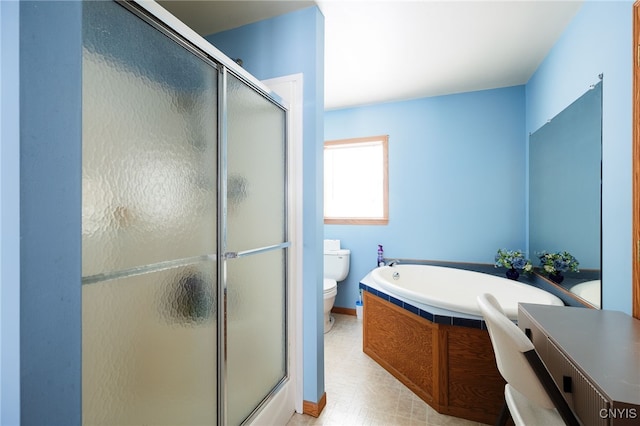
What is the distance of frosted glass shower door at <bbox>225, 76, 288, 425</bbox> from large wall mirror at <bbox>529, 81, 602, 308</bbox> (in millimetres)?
1795

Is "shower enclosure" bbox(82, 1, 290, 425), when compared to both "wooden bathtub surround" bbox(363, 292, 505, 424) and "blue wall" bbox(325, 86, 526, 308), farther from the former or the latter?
"blue wall" bbox(325, 86, 526, 308)

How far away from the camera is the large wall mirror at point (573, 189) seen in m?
1.68

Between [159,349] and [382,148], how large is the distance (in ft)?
9.83

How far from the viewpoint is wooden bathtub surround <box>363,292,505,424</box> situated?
1.73m

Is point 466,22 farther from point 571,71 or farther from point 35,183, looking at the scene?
point 35,183

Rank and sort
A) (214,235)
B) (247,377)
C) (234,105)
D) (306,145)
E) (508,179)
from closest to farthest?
(214,235)
(234,105)
(247,377)
(306,145)
(508,179)

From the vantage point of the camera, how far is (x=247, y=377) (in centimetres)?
143

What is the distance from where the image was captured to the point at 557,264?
2213 mm

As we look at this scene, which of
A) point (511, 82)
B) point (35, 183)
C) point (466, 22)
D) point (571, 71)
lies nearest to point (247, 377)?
point (35, 183)

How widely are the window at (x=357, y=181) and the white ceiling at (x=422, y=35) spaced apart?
2.43 feet

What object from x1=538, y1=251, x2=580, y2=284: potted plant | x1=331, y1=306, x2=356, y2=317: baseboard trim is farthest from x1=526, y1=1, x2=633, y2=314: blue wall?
x1=331, y1=306, x2=356, y2=317: baseboard trim

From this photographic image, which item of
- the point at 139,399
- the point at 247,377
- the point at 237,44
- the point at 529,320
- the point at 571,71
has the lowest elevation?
the point at 247,377

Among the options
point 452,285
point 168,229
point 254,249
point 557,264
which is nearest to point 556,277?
point 557,264

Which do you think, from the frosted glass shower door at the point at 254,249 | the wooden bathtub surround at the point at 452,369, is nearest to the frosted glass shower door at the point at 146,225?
the frosted glass shower door at the point at 254,249
